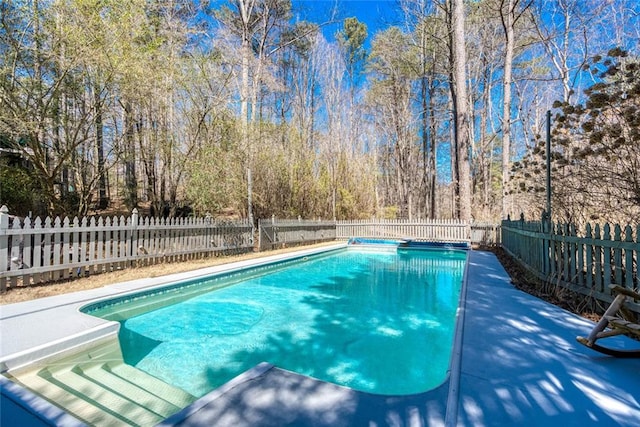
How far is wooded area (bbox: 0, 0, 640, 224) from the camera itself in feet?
17.8

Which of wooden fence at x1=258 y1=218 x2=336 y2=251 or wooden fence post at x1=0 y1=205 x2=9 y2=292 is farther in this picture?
wooden fence at x1=258 y1=218 x2=336 y2=251

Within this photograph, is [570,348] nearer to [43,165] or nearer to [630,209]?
[630,209]

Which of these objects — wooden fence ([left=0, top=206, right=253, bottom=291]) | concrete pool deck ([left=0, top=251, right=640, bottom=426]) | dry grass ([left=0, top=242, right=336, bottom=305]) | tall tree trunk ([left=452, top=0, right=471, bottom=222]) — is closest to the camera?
concrete pool deck ([left=0, top=251, right=640, bottom=426])

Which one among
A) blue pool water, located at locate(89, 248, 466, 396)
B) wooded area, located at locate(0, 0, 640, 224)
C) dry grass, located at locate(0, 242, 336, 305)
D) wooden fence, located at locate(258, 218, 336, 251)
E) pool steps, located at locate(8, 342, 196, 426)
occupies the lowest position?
blue pool water, located at locate(89, 248, 466, 396)

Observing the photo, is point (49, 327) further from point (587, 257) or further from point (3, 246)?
point (587, 257)

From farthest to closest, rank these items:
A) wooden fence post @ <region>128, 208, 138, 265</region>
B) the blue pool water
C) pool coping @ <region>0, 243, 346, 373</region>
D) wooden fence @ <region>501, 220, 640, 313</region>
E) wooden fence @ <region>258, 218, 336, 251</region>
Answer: wooden fence @ <region>258, 218, 336, 251</region> → wooden fence post @ <region>128, 208, 138, 265</region> → wooden fence @ <region>501, 220, 640, 313</region> → the blue pool water → pool coping @ <region>0, 243, 346, 373</region>

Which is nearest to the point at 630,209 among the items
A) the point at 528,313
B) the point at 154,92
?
the point at 528,313

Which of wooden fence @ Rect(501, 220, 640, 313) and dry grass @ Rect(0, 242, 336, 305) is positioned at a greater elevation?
wooden fence @ Rect(501, 220, 640, 313)

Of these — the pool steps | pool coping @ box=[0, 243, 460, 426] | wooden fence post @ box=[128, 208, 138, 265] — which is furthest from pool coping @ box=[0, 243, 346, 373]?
wooden fence post @ box=[128, 208, 138, 265]

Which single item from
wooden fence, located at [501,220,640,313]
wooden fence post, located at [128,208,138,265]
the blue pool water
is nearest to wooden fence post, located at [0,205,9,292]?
the blue pool water

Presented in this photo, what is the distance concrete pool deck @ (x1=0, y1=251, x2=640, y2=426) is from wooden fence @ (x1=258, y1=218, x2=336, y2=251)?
23.5 feet

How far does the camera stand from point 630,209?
4688 millimetres

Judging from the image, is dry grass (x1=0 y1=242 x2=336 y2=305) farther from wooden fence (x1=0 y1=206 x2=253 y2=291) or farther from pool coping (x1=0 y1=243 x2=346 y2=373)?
pool coping (x1=0 y1=243 x2=346 y2=373)

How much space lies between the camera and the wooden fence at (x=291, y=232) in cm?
984
